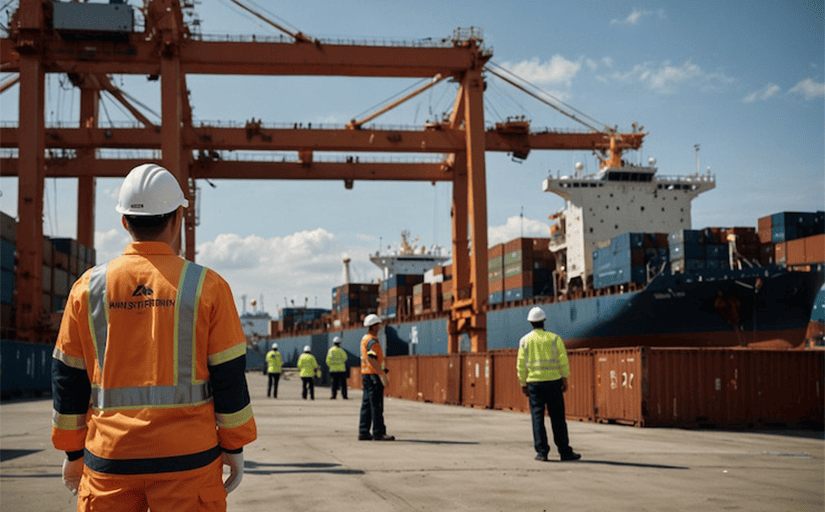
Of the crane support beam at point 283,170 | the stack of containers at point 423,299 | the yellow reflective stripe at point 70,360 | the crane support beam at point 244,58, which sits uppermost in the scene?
the crane support beam at point 244,58

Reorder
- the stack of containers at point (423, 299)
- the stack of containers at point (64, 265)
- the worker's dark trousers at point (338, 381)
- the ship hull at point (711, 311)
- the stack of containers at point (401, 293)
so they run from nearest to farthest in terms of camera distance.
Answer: the worker's dark trousers at point (338, 381) → the ship hull at point (711, 311) → the stack of containers at point (64, 265) → the stack of containers at point (423, 299) → the stack of containers at point (401, 293)

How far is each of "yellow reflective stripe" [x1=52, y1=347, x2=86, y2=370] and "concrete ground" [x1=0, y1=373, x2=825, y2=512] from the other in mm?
3165

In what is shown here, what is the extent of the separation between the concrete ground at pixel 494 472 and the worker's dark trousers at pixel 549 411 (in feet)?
0.79

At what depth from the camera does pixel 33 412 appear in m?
17.3

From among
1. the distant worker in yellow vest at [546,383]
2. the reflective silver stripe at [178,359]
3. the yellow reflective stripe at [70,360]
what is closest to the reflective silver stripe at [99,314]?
the reflective silver stripe at [178,359]

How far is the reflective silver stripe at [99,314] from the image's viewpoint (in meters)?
2.58

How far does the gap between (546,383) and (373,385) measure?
288 cm

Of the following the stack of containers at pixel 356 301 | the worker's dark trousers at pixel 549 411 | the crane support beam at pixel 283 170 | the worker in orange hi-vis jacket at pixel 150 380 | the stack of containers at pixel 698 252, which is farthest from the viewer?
the stack of containers at pixel 356 301

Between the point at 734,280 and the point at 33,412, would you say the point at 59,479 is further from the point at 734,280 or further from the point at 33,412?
the point at 734,280

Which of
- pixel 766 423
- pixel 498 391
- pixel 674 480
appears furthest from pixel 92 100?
pixel 674 480

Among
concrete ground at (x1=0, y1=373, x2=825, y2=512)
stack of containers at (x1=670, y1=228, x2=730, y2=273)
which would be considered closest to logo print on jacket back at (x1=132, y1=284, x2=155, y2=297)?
concrete ground at (x1=0, y1=373, x2=825, y2=512)

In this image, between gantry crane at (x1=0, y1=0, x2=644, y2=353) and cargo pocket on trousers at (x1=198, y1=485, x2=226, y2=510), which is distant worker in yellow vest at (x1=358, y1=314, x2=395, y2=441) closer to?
cargo pocket on trousers at (x1=198, y1=485, x2=226, y2=510)

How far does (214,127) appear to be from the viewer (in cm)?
2956

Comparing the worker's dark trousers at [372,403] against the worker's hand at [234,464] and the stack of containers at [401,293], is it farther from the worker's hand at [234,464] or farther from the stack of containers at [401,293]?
the stack of containers at [401,293]
